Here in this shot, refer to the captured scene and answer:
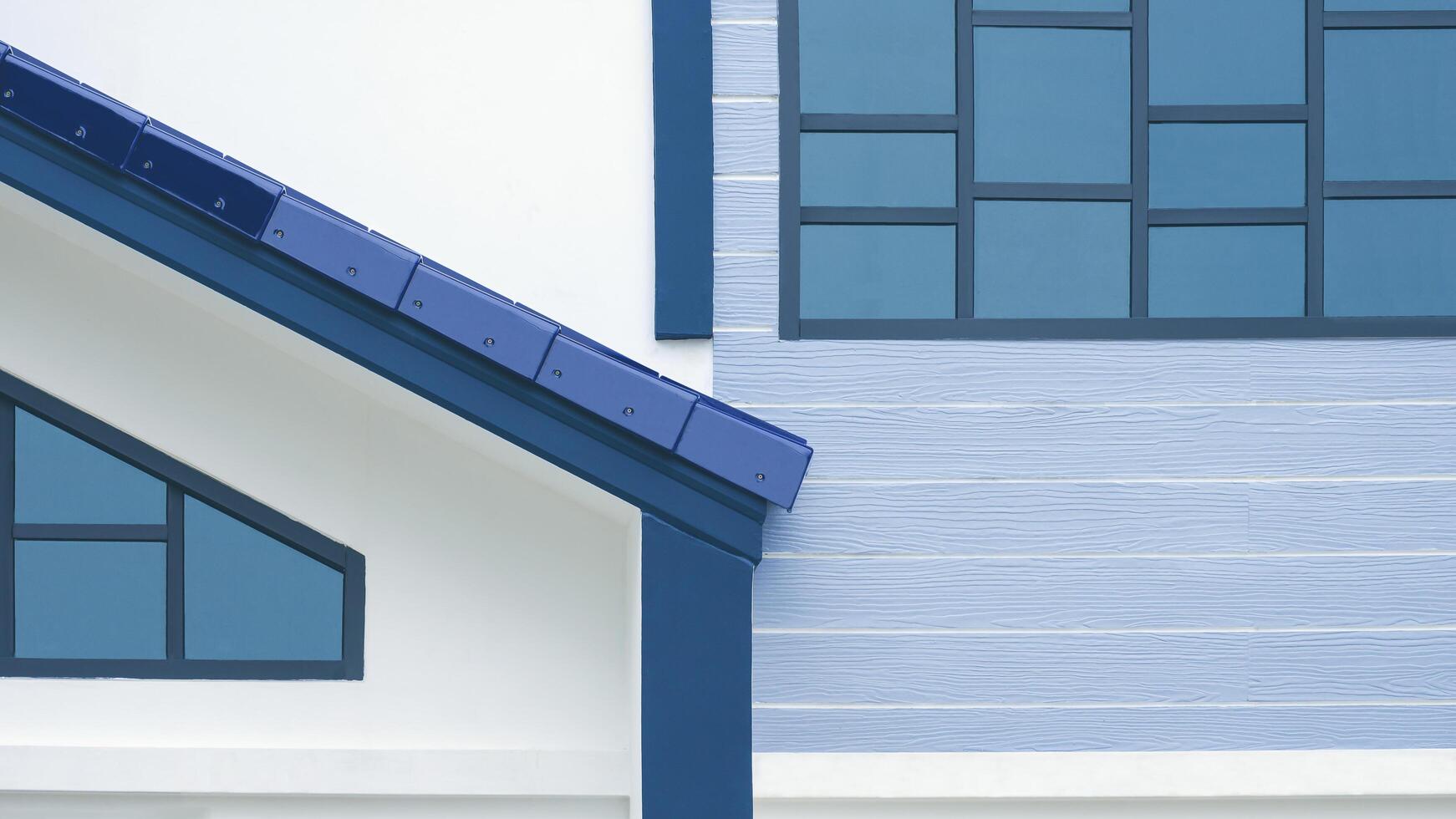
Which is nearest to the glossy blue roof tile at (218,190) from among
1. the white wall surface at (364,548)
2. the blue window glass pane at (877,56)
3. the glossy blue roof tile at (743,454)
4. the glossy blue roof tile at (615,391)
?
the white wall surface at (364,548)

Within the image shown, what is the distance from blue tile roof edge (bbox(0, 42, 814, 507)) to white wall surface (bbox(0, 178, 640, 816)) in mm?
522

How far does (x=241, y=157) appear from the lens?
8.34ft

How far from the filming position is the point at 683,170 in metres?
2.50

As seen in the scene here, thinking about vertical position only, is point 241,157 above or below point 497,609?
above

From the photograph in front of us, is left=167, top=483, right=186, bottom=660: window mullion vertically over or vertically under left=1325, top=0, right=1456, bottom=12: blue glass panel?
under

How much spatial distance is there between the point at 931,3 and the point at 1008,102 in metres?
0.33

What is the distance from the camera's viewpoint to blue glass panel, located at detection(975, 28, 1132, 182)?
8.48ft

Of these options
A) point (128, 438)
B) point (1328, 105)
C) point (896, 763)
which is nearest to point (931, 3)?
point (1328, 105)

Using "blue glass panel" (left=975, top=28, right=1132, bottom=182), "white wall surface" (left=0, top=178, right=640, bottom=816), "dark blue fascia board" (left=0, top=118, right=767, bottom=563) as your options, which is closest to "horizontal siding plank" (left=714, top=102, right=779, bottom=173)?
"blue glass panel" (left=975, top=28, right=1132, bottom=182)

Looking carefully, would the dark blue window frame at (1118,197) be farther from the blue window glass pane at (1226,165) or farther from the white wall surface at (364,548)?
the white wall surface at (364,548)

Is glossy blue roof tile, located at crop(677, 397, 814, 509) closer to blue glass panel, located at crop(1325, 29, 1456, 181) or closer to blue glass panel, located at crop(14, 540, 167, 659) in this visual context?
blue glass panel, located at crop(14, 540, 167, 659)

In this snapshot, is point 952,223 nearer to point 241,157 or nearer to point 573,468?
point 573,468

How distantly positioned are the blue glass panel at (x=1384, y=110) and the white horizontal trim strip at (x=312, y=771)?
8.11 ft

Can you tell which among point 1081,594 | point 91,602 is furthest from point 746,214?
point 91,602
